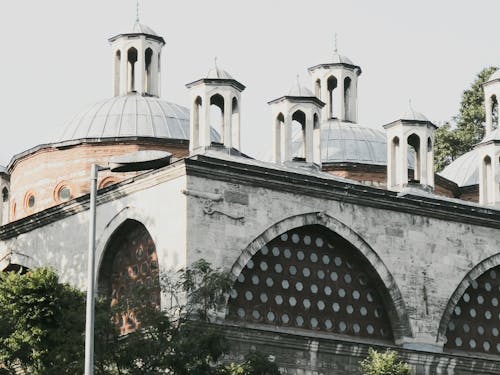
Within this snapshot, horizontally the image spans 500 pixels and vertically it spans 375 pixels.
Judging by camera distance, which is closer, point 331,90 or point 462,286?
point 462,286

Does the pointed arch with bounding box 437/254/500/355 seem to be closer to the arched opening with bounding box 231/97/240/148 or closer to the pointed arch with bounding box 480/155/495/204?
the pointed arch with bounding box 480/155/495/204

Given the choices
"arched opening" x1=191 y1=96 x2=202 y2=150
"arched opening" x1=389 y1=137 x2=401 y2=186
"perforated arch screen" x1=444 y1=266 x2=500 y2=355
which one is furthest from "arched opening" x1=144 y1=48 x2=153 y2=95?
"perforated arch screen" x1=444 y1=266 x2=500 y2=355

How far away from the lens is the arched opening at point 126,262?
108ft

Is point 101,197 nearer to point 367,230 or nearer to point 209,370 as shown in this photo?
point 367,230

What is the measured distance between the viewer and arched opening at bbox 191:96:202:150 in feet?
112

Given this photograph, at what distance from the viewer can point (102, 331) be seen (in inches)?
1046

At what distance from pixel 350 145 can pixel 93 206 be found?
2180cm

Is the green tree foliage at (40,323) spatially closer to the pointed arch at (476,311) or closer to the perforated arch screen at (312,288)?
the perforated arch screen at (312,288)

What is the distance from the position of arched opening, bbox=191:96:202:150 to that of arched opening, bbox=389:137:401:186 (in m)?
5.03

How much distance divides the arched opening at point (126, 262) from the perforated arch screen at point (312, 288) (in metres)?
1.93

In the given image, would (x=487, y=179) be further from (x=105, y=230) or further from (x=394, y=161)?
(x=105, y=230)

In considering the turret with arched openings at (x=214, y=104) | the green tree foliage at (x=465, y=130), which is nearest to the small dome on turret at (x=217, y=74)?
the turret with arched openings at (x=214, y=104)

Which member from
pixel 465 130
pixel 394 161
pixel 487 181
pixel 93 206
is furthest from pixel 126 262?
pixel 465 130

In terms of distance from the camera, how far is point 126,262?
33406 millimetres
